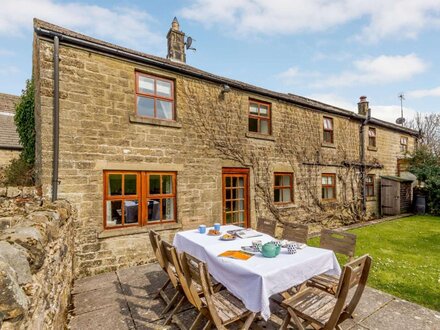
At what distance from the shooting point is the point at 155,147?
661cm

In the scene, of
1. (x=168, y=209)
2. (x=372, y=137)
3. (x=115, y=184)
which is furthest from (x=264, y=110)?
(x=372, y=137)

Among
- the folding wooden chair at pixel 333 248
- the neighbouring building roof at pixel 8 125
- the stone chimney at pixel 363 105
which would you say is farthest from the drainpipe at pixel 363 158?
the neighbouring building roof at pixel 8 125

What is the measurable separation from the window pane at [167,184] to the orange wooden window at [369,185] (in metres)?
11.1

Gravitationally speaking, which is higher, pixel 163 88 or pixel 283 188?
pixel 163 88

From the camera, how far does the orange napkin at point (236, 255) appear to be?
3.46 meters

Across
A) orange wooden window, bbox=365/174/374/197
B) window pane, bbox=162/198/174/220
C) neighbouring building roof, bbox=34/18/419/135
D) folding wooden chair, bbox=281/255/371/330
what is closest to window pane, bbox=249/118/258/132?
neighbouring building roof, bbox=34/18/419/135

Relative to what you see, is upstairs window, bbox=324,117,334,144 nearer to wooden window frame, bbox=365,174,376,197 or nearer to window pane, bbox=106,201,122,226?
wooden window frame, bbox=365,174,376,197

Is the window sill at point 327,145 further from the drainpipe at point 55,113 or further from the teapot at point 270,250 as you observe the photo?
the drainpipe at point 55,113

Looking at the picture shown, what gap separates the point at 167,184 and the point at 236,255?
12.6ft

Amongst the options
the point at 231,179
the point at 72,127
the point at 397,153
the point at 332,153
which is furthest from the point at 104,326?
the point at 397,153

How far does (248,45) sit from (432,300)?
7.63 m

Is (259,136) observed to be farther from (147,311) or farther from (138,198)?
(147,311)

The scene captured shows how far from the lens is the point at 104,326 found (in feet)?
11.9

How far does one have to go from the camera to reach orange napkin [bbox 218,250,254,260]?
346 cm
